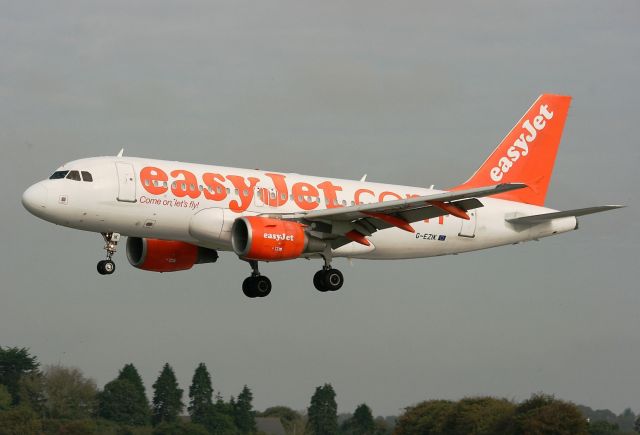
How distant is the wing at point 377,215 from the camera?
4297cm

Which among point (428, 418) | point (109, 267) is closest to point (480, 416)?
point (428, 418)

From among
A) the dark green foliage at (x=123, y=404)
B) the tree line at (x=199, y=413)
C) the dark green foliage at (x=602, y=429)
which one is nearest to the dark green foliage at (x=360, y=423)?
the tree line at (x=199, y=413)

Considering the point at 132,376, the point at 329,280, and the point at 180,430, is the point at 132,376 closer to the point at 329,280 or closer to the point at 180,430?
the point at 180,430

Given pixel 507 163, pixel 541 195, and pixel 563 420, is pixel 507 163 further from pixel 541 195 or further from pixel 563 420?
pixel 563 420

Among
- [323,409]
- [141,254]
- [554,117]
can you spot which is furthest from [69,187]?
→ [323,409]

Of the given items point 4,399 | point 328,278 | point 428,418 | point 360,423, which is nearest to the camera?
point 328,278

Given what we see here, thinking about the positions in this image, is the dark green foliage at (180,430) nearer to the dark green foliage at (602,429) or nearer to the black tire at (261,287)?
the dark green foliage at (602,429)

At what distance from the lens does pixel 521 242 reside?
51.8 metres

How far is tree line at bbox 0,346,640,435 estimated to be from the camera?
2859 inches

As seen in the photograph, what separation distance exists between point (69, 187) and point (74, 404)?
64484 mm

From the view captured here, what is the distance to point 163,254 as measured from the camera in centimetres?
4800

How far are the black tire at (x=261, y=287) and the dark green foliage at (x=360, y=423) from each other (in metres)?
70.8

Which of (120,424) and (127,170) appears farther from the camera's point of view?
(120,424)

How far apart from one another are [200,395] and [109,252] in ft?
268
